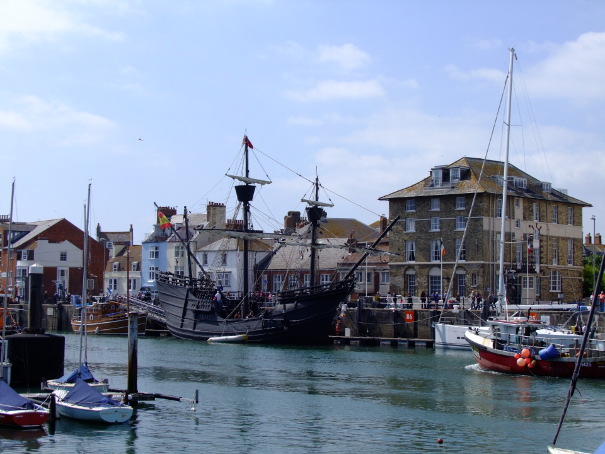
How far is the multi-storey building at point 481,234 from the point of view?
7288 centimetres

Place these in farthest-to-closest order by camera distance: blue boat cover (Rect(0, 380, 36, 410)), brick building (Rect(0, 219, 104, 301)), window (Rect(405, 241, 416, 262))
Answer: brick building (Rect(0, 219, 104, 301)) < window (Rect(405, 241, 416, 262)) < blue boat cover (Rect(0, 380, 36, 410))

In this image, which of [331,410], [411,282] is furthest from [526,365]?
[411,282]

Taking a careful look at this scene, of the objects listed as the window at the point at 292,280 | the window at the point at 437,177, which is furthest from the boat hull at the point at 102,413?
the window at the point at 292,280

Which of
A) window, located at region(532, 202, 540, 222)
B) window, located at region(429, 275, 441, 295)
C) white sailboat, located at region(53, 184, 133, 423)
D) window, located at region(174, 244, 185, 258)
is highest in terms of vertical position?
window, located at region(532, 202, 540, 222)

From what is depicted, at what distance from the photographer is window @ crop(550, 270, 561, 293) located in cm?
7619

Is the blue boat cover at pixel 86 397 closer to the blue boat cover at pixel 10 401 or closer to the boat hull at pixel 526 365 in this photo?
the blue boat cover at pixel 10 401

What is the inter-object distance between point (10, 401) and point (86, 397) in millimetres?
2283

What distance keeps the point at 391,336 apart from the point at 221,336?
1146cm

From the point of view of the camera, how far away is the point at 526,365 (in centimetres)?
4422

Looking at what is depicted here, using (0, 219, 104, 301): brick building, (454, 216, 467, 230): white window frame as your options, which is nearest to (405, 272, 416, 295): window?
(454, 216, 467, 230): white window frame

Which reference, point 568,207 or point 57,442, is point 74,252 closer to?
point 568,207

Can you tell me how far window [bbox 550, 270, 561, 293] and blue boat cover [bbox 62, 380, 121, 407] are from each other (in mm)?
52651

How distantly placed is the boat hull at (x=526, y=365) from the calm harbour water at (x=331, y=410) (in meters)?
0.78

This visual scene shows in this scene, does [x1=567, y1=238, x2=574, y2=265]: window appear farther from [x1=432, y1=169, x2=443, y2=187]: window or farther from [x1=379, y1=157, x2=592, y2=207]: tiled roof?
[x1=432, y1=169, x2=443, y2=187]: window
